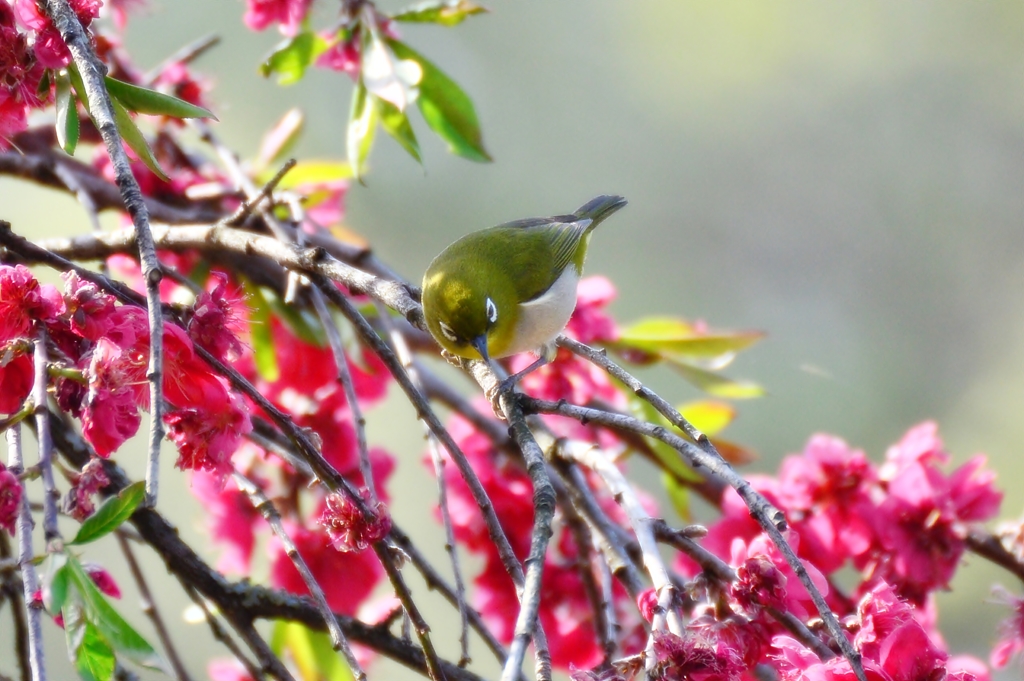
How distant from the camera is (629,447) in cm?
184

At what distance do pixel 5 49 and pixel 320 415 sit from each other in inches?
40.6

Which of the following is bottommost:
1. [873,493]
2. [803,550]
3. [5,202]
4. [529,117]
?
[803,550]

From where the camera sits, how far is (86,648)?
2.32 ft

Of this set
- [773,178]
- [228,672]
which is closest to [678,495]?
[228,672]

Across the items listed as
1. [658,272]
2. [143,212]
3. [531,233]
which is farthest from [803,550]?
[658,272]

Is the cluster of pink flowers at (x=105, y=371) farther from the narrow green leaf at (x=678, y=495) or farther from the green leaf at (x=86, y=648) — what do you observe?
the narrow green leaf at (x=678, y=495)

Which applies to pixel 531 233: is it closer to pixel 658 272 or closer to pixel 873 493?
pixel 873 493

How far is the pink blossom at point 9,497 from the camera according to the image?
74 centimetres

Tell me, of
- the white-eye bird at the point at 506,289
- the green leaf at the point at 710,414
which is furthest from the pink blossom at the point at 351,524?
the green leaf at the point at 710,414

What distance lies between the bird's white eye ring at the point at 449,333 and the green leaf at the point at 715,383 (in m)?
0.53

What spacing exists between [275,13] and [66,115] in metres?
1.00

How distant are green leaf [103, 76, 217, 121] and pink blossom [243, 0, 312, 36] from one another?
0.93m

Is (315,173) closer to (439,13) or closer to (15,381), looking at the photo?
(439,13)

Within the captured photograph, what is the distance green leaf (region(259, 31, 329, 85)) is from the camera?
1696 millimetres
